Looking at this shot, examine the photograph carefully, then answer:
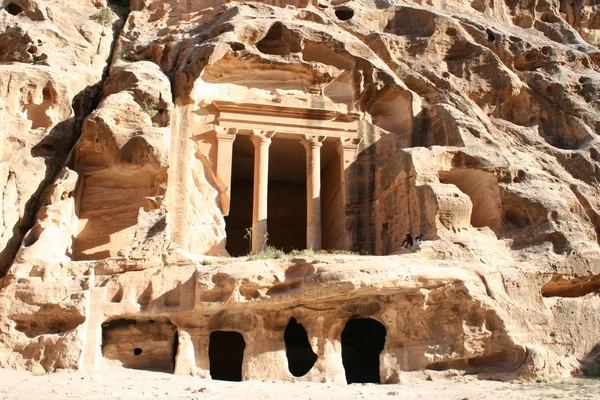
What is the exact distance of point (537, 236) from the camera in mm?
15406

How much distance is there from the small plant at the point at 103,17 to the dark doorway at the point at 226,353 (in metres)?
11.6

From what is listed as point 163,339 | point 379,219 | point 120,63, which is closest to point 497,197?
point 379,219

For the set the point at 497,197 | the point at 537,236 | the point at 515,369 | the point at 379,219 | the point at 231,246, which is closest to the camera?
the point at 515,369

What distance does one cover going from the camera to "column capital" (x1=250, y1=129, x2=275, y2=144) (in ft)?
63.2

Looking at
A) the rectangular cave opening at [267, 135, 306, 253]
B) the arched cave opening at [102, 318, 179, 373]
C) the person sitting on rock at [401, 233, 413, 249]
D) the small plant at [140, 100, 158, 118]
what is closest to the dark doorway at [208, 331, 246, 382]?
the arched cave opening at [102, 318, 179, 373]

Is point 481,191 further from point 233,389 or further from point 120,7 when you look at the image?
point 120,7

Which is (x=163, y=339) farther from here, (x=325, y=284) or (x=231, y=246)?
(x=231, y=246)

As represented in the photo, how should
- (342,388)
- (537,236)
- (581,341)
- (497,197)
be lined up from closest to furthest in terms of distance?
(342,388), (581,341), (537,236), (497,197)

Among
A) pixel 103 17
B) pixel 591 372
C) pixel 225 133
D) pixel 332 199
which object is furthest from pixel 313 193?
pixel 103 17

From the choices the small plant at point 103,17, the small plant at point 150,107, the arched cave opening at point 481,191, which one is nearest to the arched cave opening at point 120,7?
the small plant at point 103,17

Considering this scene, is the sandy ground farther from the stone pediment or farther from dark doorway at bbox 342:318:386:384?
the stone pediment

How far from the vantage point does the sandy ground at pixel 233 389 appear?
34.0ft

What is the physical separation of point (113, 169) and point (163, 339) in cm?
530

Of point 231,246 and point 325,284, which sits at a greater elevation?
point 231,246
